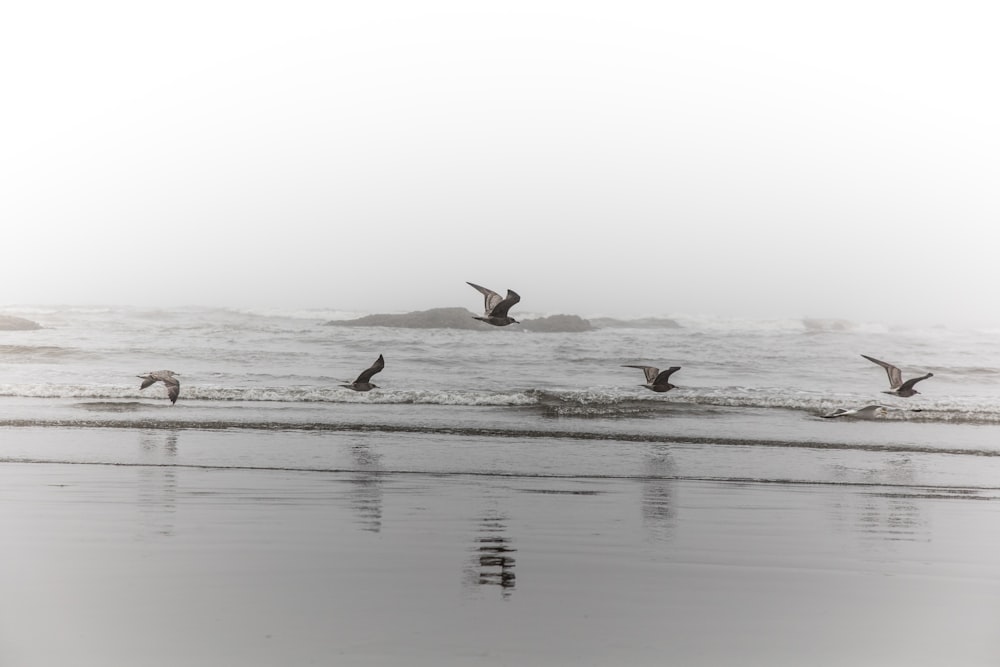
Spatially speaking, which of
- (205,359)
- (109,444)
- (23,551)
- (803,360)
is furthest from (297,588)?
(803,360)

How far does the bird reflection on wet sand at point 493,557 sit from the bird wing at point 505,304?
472 cm

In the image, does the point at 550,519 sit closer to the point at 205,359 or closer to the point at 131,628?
the point at 131,628

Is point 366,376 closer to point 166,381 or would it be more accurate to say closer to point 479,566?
point 166,381

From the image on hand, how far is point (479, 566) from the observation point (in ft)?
18.7

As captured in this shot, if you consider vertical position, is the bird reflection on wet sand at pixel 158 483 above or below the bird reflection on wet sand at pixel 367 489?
above

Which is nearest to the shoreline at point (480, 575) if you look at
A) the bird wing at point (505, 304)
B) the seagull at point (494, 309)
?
the bird wing at point (505, 304)

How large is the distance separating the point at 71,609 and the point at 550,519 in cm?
384

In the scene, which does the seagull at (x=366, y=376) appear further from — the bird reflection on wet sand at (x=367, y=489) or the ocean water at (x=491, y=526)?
the bird reflection on wet sand at (x=367, y=489)

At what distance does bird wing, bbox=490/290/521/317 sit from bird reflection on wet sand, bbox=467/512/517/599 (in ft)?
15.5

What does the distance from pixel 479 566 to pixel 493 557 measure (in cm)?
26

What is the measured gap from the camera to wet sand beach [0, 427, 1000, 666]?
4.31m

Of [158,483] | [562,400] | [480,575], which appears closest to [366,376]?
[562,400]

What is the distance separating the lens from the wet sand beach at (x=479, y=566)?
431 cm

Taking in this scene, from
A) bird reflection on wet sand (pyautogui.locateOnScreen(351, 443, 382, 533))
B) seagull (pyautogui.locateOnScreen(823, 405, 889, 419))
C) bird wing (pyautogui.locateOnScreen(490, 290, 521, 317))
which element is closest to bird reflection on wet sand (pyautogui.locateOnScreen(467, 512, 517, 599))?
bird reflection on wet sand (pyautogui.locateOnScreen(351, 443, 382, 533))
